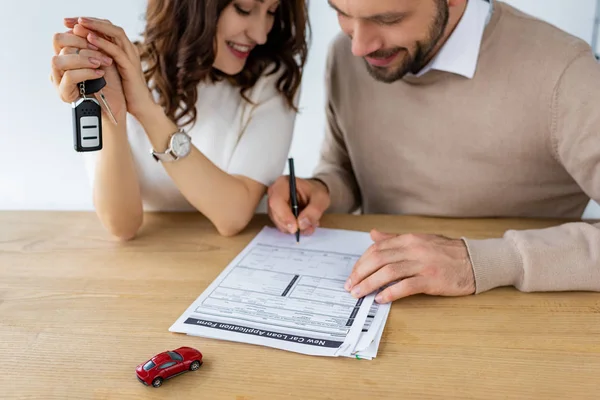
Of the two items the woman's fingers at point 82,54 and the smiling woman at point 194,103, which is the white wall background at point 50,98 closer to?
the smiling woman at point 194,103

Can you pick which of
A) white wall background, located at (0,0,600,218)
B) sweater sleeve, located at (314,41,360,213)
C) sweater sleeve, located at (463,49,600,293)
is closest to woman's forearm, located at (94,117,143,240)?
sweater sleeve, located at (314,41,360,213)

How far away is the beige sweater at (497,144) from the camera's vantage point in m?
1.11

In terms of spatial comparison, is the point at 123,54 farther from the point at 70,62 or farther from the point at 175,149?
the point at 175,149

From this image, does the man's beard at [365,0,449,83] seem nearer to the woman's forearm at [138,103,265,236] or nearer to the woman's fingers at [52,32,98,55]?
the woman's forearm at [138,103,265,236]

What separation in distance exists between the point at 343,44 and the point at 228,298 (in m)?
0.89

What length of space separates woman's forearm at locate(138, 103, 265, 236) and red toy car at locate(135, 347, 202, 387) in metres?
0.50

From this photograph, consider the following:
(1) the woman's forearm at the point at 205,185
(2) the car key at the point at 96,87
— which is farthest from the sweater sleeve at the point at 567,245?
(2) the car key at the point at 96,87

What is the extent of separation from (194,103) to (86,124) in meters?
0.48

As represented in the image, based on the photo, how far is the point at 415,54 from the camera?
1405 mm

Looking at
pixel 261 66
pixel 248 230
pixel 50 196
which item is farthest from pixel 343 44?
pixel 50 196

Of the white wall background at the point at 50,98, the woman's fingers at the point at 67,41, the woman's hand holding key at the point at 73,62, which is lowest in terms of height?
the white wall background at the point at 50,98

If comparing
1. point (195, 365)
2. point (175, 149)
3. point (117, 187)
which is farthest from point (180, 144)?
point (195, 365)

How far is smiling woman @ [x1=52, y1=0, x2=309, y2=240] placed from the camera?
1.23 metres

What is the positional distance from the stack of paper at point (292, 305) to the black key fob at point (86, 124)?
12.9 inches
